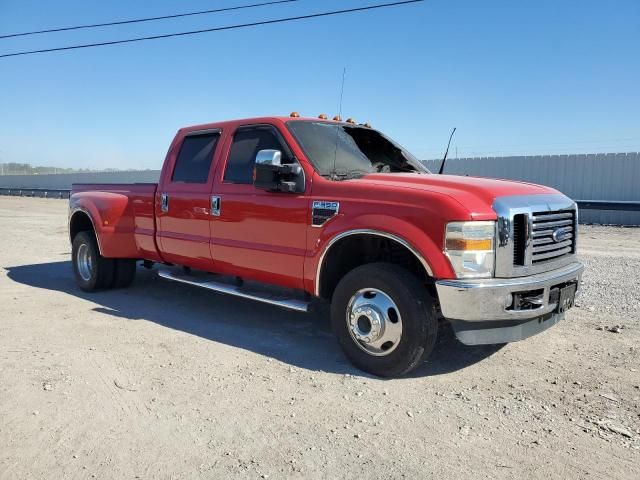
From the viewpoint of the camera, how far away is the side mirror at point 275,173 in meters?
4.37

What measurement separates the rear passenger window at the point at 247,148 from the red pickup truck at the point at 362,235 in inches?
0.5

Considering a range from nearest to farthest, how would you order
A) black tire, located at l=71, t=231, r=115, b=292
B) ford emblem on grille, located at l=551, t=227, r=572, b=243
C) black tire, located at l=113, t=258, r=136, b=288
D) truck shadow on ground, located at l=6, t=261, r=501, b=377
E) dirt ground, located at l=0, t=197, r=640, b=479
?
1. dirt ground, located at l=0, t=197, r=640, b=479
2. ford emblem on grille, located at l=551, t=227, r=572, b=243
3. truck shadow on ground, located at l=6, t=261, r=501, b=377
4. black tire, located at l=71, t=231, r=115, b=292
5. black tire, located at l=113, t=258, r=136, b=288

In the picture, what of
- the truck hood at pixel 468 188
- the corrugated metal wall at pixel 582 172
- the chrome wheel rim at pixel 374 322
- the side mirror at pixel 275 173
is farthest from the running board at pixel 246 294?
the corrugated metal wall at pixel 582 172

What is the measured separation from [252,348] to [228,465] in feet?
6.12

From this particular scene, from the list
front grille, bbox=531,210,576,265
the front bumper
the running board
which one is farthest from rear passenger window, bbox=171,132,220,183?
front grille, bbox=531,210,576,265

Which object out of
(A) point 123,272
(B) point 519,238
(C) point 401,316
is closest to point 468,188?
(B) point 519,238

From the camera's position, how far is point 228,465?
108 inches

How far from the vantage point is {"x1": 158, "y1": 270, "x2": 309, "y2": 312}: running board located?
4.48m

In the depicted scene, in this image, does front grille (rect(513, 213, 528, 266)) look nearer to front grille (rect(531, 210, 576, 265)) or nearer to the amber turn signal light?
front grille (rect(531, 210, 576, 265))

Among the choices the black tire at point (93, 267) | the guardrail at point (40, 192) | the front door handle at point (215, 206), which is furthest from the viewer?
the guardrail at point (40, 192)

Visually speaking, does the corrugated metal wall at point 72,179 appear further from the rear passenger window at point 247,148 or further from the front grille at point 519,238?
the front grille at point 519,238

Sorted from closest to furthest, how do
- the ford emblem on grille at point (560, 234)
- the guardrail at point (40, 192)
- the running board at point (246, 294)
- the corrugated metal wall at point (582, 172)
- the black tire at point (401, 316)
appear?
the black tire at point (401, 316) → the ford emblem on grille at point (560, 234) → the running board at point (246, 294) → the corrugated metal wall at point (582, 172) → the guardrail at point (40, 192)

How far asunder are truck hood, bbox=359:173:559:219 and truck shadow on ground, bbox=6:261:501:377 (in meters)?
1.35

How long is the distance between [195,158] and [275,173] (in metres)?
1.60
